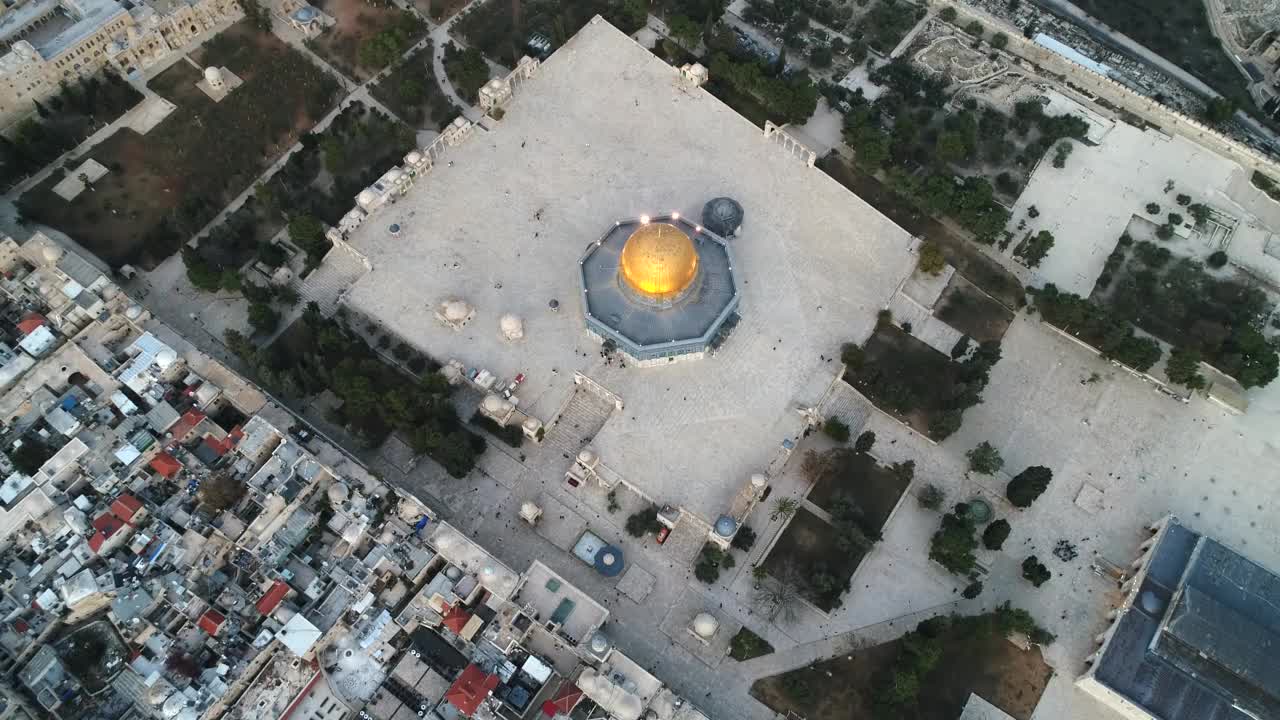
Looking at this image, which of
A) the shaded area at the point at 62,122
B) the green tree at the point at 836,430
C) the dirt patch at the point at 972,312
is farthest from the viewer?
the shaded area at the point at 62,122

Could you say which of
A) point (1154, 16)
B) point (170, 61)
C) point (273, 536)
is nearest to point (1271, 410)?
point (1154, 16)

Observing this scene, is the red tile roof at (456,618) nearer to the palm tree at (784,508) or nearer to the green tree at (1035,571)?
the palm tree at (784,508)

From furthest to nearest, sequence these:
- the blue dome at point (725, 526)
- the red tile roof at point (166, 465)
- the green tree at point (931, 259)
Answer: the green tree at point (931, 259), the blue dome at point (725, 526), the red tile roof at point (166, 465)

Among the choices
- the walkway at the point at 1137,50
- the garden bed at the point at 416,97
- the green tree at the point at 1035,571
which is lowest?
the green tree at the point at 1035,571

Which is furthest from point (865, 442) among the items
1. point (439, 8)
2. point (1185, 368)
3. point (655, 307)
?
point (439, 8)

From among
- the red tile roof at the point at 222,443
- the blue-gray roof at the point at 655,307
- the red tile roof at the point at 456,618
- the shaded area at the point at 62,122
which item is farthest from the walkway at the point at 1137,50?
the shaded area at the point at 62,122

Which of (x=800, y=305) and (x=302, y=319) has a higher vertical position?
(x=800, y=305)

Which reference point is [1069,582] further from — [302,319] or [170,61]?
[170,61]
